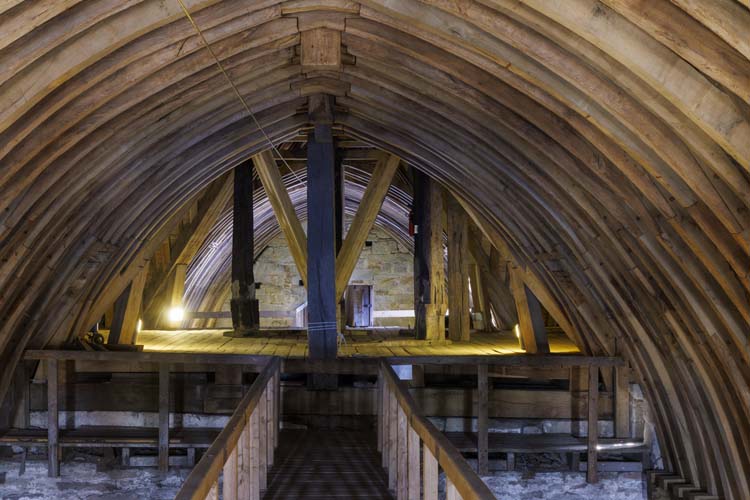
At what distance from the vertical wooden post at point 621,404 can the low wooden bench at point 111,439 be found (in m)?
4.12

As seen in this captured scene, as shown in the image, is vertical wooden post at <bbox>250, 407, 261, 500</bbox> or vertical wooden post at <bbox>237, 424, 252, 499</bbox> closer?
vertical wooden post at <bbox>237, 424, 252, 499</bbox>

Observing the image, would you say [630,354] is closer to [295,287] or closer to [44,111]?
[44,111]

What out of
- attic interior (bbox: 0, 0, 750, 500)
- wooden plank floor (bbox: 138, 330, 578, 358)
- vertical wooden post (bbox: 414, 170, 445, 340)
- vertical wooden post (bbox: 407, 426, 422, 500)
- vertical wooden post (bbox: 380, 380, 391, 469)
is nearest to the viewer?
attic interior (bbox: 0, 0, 750, 500)

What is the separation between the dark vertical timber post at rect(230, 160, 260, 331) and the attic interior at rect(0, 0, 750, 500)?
2.23ft

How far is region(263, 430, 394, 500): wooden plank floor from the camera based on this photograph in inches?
218

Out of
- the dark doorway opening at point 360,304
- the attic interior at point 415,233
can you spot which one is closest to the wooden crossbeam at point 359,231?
the attic interior at point 415,233

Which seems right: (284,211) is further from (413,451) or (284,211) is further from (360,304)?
(360,304)

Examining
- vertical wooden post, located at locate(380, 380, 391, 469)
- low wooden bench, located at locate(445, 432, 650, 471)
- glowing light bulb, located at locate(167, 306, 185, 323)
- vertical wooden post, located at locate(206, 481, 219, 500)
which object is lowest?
low wooden bench, located at locate(445, 432, 650, 471)

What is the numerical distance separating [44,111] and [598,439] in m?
5.98

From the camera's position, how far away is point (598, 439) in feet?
25.9

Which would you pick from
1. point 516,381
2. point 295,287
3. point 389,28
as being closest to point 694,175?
point 389,28

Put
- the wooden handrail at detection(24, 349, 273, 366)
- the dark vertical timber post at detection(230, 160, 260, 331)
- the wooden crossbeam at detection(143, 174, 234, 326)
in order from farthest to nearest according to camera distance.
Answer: the wooden crossbeam at detection(143, 174, 234, 326), the dark vertical timber post at detection(230, 160, 260, 331), the wooden handrail at detection(24, 349, 273, 366)

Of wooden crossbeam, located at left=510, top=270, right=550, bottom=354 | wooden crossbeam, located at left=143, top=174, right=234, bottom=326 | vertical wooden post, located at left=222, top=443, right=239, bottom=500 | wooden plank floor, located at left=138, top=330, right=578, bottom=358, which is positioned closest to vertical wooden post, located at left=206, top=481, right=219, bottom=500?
vertical wooden post, located at left=222, top=443, right=239, bottom=500

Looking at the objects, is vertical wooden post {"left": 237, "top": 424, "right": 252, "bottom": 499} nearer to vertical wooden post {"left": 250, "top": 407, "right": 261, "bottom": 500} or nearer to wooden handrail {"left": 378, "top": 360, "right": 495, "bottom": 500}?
vertical wooden post {"left": 250, "top": 407, "right": 261, "bottom": 500}
